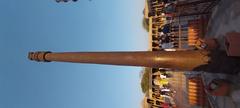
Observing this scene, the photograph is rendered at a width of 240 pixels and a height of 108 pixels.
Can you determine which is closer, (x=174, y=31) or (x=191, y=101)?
(x=191, y=101)

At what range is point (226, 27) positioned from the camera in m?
12.6

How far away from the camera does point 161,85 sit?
85.8ft

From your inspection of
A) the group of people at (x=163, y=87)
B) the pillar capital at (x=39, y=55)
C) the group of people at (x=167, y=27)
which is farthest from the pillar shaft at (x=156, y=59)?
the group of people at (x=163, y=87)

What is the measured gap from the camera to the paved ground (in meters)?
10.6

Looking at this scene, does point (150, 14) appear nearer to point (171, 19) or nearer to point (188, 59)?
point (171, 19)

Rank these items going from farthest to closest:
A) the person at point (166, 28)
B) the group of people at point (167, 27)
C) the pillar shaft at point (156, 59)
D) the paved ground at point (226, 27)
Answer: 1. the person at point (166, 28)
2. the group of people at point (167, 27)
3. the paved ground at point (226, 27)
4. the pillar shaft at point (156, 59)

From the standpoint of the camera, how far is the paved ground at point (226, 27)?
34.7ft

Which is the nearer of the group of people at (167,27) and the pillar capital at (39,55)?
the pillar capital at (39,55)

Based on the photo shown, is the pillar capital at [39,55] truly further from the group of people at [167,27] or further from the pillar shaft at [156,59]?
the group of people at [167,27]

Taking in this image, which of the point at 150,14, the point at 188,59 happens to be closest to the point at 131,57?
the point at 188,59

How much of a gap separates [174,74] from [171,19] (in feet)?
13.3

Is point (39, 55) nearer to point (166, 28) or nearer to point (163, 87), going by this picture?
point (163, 87)

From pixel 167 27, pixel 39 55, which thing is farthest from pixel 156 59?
pixel 167 27

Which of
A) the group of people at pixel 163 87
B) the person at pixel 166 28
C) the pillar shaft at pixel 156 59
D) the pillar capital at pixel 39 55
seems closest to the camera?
the pillar shaft at pixel 156 59
